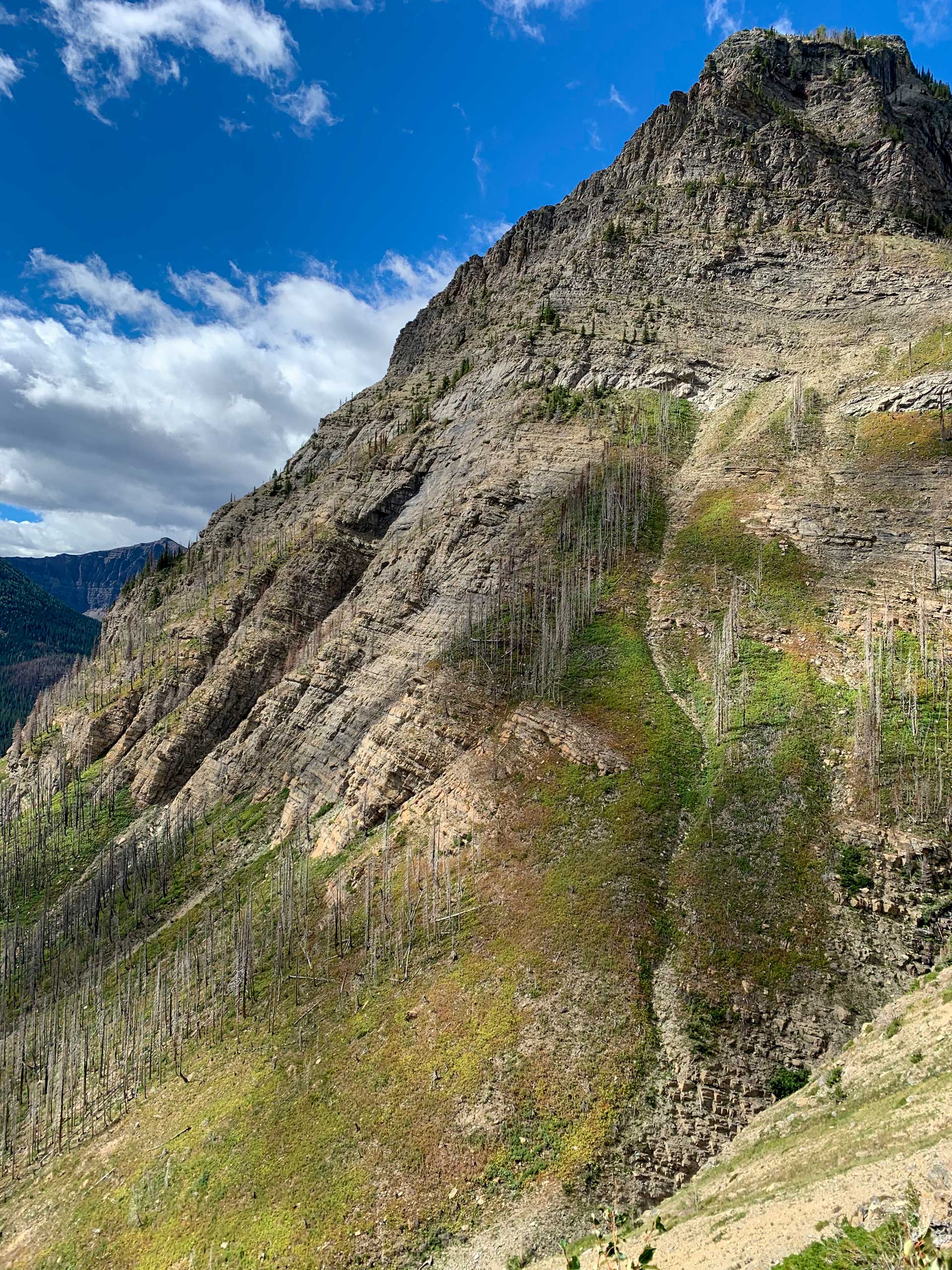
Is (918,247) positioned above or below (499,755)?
above

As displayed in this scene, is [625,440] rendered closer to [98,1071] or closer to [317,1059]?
[317,1059]

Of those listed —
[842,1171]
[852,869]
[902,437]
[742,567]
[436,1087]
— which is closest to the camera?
[842,1171]

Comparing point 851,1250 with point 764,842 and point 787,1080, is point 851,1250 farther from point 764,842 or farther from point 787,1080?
point 764,842

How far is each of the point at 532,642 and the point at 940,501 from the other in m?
33.9

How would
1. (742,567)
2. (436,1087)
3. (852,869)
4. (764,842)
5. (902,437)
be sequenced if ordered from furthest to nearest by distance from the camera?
(902,437), (742,567), (764,842), (852,869), (436,1087)

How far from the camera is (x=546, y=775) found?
43094 millimetres

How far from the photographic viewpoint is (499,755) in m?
46.4

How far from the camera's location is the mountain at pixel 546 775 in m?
28.1

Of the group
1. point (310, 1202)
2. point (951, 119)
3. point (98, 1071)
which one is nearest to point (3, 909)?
point (98, 1071)

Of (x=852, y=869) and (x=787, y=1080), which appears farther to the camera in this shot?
(x=852, y=869)

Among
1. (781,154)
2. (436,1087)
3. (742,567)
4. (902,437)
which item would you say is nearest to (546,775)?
(436,1087)

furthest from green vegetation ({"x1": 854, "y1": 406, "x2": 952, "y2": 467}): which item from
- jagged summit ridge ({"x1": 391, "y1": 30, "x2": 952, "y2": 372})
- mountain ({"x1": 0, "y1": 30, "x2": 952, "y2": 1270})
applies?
jagged summit ridge ({"x1": 391, "y1": 30, "x2": 952, "y2": 372})

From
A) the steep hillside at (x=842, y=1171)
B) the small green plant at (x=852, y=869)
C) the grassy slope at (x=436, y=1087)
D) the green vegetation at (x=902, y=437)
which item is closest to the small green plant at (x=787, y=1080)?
the steep hillside at (x=842, y=1171)

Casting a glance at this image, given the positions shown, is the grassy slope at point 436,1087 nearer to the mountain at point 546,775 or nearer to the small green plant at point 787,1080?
the mountain at point 546,775
